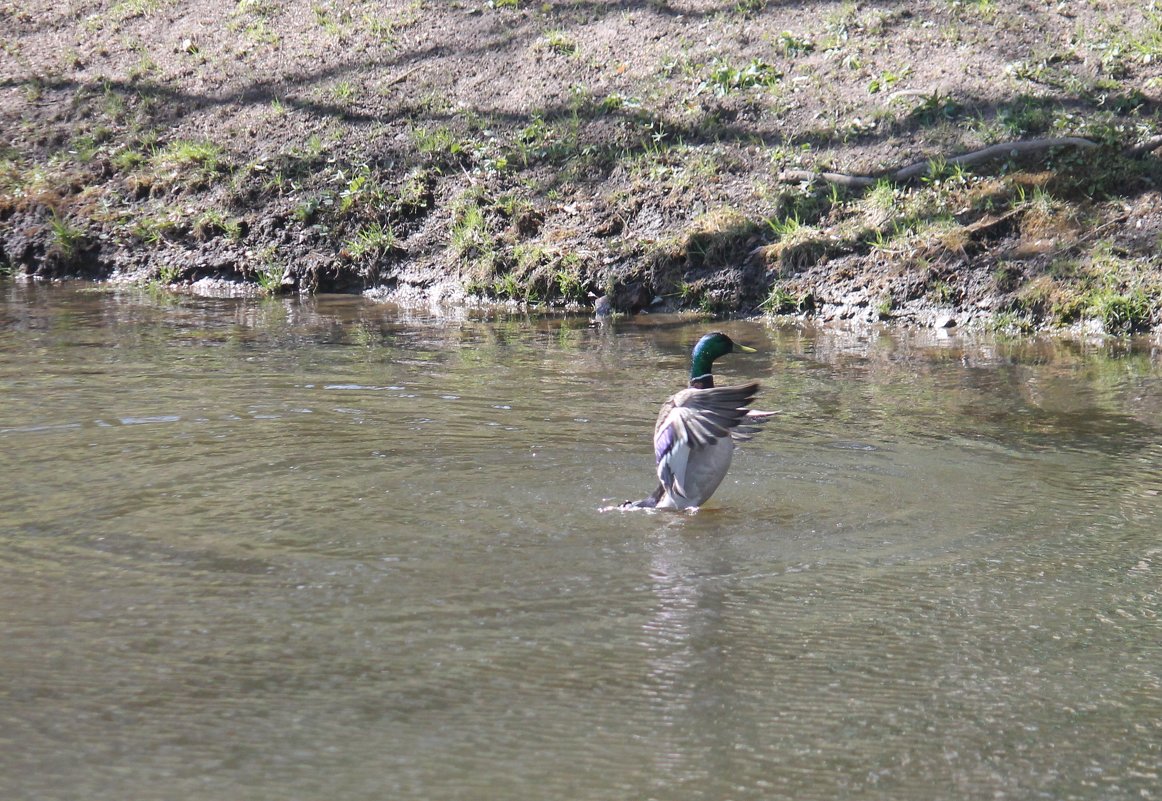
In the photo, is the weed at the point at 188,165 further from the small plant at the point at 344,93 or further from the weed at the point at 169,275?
the small plant at the point at 344,93

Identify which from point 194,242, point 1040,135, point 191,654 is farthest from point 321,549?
point 194,242

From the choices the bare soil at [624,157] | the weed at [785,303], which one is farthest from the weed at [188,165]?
the weed at [785,303]

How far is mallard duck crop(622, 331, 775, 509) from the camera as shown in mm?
5492

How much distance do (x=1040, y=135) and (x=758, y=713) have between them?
8.53 m

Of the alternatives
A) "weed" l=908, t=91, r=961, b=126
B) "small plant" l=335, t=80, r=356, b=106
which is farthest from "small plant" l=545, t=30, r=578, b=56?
"weed" l=908, t=91, r=961, b=126

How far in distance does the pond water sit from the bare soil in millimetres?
2280

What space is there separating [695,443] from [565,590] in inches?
51.4

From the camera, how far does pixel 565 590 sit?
4.46 metres

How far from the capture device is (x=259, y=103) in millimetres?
14484

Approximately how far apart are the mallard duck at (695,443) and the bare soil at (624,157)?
4797mm

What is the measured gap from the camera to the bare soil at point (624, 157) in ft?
34.1

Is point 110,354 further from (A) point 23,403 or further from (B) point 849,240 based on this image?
(B) point 849,240

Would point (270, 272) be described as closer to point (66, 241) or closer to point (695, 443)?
point (66, 241)

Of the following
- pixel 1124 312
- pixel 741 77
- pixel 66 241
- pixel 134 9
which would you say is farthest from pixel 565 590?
pixel 134 9
